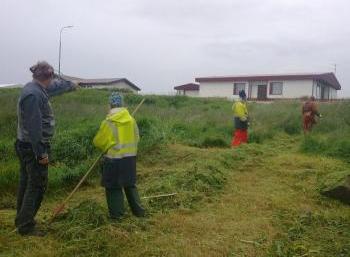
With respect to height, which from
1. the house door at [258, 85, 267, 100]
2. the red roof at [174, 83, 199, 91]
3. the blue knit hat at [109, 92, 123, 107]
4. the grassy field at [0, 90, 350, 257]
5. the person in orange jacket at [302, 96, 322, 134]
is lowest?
the grassy field at [0, 90, 350, 257]

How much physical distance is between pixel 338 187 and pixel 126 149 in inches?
124

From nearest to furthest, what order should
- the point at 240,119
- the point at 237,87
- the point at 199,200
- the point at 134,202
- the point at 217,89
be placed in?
the point at 134,202, the point at 199,200, the point at 240,119, the point at 237,87, the point at 217,89

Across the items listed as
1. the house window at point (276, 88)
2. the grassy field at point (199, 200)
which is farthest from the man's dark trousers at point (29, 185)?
the house window at point (276, 88)

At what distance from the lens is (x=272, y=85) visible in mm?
31750

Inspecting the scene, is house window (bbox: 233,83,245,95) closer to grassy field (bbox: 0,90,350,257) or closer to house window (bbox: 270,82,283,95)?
house window (bbox: 270,82,283,95)

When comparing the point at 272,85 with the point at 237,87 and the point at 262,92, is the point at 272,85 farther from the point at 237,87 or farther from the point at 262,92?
the point at 237,87

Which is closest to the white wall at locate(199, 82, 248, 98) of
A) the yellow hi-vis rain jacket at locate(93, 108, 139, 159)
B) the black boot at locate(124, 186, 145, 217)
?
the black boot at locate(124, 186, 145, 217)

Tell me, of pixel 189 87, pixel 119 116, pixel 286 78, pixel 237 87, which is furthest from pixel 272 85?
pixel 119 116

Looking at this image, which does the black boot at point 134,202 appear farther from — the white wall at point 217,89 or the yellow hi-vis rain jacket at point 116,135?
the white wall at point 217,89

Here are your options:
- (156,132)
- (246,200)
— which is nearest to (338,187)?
(246,200)

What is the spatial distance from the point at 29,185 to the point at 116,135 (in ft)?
3.34

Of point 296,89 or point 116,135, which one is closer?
point 116,135

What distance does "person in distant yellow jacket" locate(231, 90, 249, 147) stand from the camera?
405 inches

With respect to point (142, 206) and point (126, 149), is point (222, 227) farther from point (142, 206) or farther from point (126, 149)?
point (126, 149)
